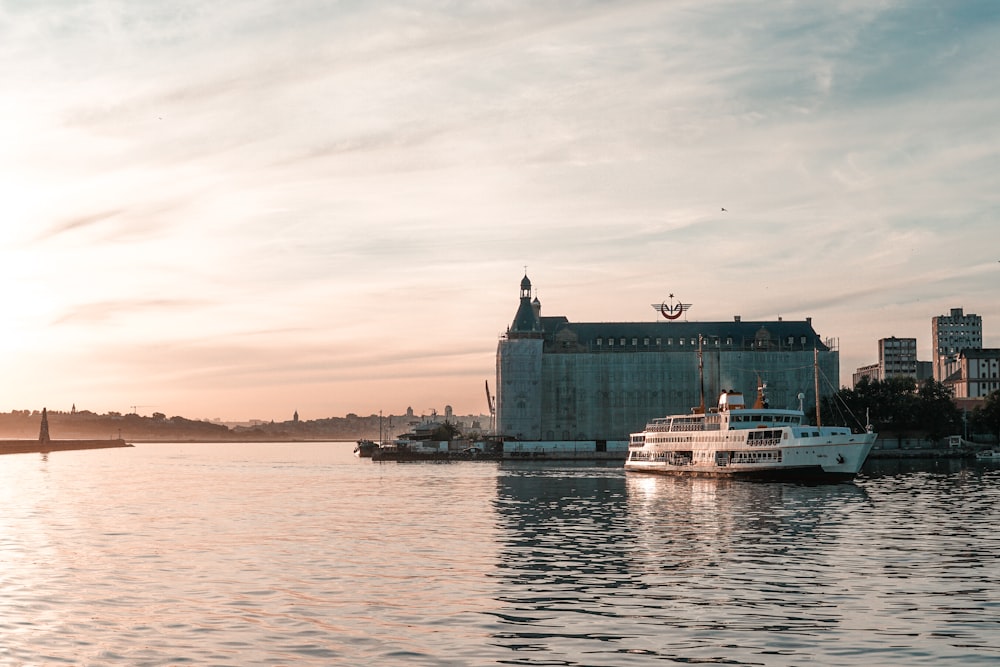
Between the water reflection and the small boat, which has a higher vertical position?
the small boat

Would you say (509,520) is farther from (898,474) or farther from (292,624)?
(898,474)

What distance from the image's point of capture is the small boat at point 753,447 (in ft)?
381

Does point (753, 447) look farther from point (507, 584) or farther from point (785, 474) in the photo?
point (507, 584)

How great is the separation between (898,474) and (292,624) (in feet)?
397

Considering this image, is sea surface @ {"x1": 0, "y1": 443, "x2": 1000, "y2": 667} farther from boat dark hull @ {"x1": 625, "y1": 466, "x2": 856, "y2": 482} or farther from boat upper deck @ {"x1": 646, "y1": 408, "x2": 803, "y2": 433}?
boat upper deck @ {"x1": 646, "y1": 408, "x2": 803, "y2": 433}

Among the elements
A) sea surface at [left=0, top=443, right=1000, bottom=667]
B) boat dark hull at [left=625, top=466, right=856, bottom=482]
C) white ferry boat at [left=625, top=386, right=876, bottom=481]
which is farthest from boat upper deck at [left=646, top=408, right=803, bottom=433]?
sea surface at [left=0, top=443, right=1000, bottom=667]

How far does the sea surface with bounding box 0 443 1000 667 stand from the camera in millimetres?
30234

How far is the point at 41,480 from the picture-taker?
149 metres

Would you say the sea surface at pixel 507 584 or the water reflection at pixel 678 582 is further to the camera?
the water reflection at pixel 678 582

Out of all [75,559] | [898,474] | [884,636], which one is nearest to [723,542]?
[884,636]

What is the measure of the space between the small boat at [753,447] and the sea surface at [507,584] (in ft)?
94.2

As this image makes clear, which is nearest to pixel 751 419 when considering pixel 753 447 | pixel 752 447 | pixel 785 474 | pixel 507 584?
pixel 752 447

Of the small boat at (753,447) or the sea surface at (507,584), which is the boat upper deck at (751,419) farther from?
the sea surface at (507,584)

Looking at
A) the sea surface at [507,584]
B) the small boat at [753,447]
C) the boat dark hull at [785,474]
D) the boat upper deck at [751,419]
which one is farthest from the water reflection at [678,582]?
the boat upper deck at [751,419]
